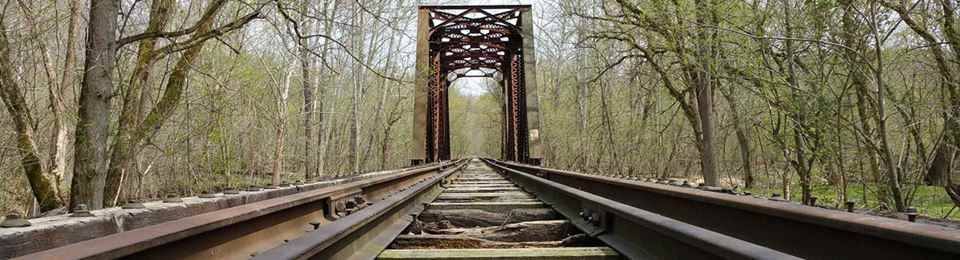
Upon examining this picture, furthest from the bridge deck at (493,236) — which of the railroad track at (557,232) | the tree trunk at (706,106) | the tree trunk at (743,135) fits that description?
Result: the tree trunk at (743,135)

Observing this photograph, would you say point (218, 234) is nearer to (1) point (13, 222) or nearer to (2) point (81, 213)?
(2) point (81, 213)

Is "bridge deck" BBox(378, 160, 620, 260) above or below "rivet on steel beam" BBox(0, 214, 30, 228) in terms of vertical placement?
below

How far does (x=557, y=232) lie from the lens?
12.1 feet

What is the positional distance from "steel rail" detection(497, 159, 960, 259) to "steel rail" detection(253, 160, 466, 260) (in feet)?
5.23

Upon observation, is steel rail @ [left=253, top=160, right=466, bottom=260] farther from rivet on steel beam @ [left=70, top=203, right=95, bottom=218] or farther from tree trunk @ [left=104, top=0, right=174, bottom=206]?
tree trunk @ [left=104, top=0, right=174, bottom=206]

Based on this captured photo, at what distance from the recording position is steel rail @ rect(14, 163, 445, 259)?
138 centimetres

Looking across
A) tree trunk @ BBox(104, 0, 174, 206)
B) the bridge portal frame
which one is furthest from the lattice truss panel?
tree trunk @ BBox(104, 0, 174, 206)

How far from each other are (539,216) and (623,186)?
77cm

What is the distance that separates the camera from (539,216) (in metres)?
4.44

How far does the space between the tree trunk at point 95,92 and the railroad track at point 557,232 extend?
2.65m

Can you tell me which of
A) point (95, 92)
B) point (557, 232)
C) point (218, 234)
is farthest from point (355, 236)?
point (95, 92)

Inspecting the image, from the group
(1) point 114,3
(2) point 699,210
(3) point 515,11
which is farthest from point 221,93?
(2) point 699,210

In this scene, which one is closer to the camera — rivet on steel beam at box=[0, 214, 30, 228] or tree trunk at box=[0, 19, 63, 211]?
rivet on steel beam at box=[0, 214, 30, 228]

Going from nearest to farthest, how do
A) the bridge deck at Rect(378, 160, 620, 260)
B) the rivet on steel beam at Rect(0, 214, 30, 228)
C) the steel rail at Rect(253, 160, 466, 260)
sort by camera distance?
the rivet on steel beam at Rect(0, 214, 30, 228), the steel rail at Rect(253, 160, 466, 260), the bridge deck at Rect(378, 160, 620, 260)
